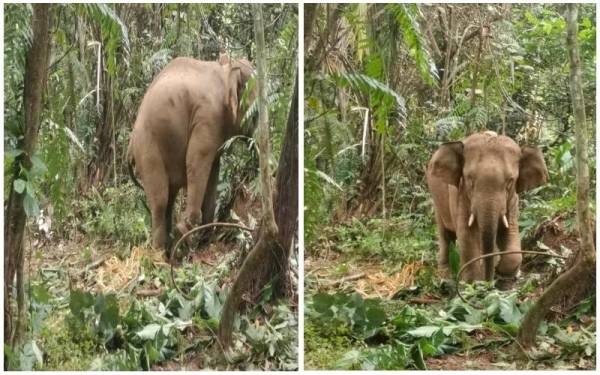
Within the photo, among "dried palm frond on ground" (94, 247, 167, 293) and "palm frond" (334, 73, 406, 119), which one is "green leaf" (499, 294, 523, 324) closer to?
"palm frond" (334, 73, 406, 119)

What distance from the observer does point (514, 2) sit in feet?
16.5

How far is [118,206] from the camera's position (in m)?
5.08

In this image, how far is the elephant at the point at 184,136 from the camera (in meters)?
5.08

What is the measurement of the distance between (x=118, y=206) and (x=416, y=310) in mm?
1454

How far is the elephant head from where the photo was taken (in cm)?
504

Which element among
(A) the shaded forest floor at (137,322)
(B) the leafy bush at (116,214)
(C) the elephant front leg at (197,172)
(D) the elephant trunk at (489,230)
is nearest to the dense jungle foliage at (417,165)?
(D) the elephant trunk at (489,230)

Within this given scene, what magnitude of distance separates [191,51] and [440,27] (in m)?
1.16

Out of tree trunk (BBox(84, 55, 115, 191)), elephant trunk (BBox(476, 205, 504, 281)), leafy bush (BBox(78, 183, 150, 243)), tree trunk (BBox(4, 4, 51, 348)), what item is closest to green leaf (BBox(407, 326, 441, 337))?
elephant trunk (BBox(476, 205, 504, 281))

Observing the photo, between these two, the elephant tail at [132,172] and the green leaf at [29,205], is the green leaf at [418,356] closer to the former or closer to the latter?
the elephant tail at [132,172]

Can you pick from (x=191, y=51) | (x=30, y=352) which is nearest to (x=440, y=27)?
(x=191, y=51)

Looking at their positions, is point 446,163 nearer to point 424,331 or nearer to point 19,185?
point 424,331

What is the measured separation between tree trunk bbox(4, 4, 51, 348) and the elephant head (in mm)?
823

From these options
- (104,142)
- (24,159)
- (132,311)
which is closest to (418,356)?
(132,311)

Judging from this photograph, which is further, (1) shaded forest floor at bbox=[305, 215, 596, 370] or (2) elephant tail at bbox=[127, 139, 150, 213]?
(2) elephant tail at bbox=[127, 139, 150, 213]
